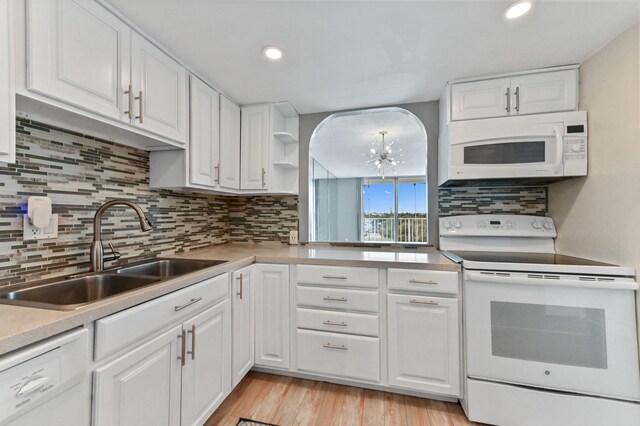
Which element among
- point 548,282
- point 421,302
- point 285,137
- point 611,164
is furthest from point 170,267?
point 611,164

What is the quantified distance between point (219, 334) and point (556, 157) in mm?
2331

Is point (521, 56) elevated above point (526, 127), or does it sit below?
above

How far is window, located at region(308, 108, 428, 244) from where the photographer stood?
2633mm

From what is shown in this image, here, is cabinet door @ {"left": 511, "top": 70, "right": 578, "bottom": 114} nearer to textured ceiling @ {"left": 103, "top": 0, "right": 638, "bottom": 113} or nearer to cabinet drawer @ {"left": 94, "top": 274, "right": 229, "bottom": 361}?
textured ceiling @ {"left": 103, "top": 0, "right": 638, "bottom": 113}

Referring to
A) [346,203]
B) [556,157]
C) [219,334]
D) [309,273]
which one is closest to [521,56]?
[556,157]

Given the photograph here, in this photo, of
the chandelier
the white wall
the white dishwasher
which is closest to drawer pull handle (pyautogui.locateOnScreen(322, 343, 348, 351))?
the white dishwasher

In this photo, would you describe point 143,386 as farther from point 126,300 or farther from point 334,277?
point 334,277

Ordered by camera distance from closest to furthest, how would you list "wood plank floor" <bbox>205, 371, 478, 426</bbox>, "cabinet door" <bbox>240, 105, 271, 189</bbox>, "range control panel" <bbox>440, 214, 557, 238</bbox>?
1. "wood plank floor" <bbox>205, 371, 478, 426</bbox>
2. "range control panel" <bbox>440, 214, 557, 238</bbox>
3. "cabinet door" <bbox>240, 105, 271, 189</bbox>

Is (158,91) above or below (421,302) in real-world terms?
above

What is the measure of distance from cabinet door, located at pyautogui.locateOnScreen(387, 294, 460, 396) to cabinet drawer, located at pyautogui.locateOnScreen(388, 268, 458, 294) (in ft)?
0.19

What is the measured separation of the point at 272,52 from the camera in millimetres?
1575

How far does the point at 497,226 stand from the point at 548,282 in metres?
0.69

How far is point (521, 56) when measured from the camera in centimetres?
162

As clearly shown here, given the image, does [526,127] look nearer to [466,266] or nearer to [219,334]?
[466,266]
